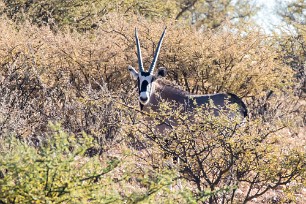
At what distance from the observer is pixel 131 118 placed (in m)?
6.93

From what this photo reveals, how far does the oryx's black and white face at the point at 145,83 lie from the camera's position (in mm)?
9196

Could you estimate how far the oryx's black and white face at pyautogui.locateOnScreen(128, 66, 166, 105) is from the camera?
9196 millimetres

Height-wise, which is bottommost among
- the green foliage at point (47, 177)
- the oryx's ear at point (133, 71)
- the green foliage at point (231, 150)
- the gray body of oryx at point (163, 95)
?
the green foliage at point (47, 177)

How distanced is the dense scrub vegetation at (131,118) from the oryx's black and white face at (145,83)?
175 millimetres

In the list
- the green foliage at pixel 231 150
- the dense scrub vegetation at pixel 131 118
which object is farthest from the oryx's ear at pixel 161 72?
the green foliage at pixel 231 150

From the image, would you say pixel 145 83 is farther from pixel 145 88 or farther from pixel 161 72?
pixel 161 72

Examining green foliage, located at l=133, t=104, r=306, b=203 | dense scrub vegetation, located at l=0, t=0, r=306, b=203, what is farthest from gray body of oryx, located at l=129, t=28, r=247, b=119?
green foliage, located at l=133, t=104, r=306, b=203

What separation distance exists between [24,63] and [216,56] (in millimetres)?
3420

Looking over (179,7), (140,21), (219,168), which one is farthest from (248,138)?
(179,7)

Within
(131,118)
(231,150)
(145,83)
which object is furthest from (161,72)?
(231,150)

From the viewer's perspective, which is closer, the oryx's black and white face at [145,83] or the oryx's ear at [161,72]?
the oryx's black and white face at [145,83]

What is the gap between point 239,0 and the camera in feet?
90.2

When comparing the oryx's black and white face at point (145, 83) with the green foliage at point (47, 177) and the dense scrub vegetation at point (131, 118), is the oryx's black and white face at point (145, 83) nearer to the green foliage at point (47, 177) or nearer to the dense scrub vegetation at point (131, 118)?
the dense scrub vegetation at point (131, 118)

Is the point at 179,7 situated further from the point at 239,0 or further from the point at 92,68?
the point at 92,68
